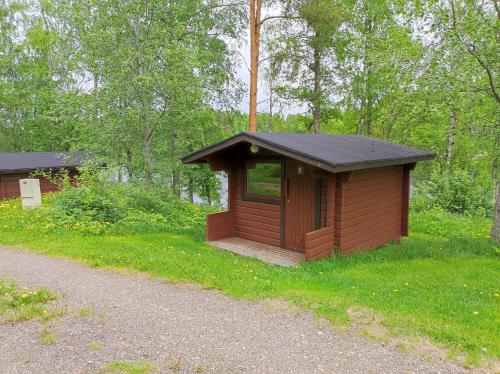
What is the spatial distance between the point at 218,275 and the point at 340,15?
1441cm

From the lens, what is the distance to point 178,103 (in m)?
12.9

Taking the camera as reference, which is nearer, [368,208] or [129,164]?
[368,208]

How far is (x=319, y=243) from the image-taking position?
676 cm

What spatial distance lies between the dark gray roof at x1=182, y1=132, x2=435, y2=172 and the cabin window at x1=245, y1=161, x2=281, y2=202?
77cm

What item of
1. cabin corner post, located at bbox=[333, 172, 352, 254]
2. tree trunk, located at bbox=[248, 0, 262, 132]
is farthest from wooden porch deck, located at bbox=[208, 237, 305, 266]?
tree trunk, located at bbox=[248, 0, 262, 132]

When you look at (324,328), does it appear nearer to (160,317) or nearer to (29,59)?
(160,317)

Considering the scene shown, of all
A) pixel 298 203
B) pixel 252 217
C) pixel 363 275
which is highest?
pixel 298 203

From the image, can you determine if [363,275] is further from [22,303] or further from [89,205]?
[89,205]

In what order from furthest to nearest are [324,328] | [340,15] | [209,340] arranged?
[340,15]
[324,328]
[209,340]

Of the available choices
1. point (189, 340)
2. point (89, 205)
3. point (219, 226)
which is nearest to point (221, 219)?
point (219, 226)

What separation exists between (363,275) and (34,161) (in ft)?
54.8

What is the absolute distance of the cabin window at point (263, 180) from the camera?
26.0 ft

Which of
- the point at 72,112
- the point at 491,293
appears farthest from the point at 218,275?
the point at 72,112

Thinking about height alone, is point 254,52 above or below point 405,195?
Answer: above
